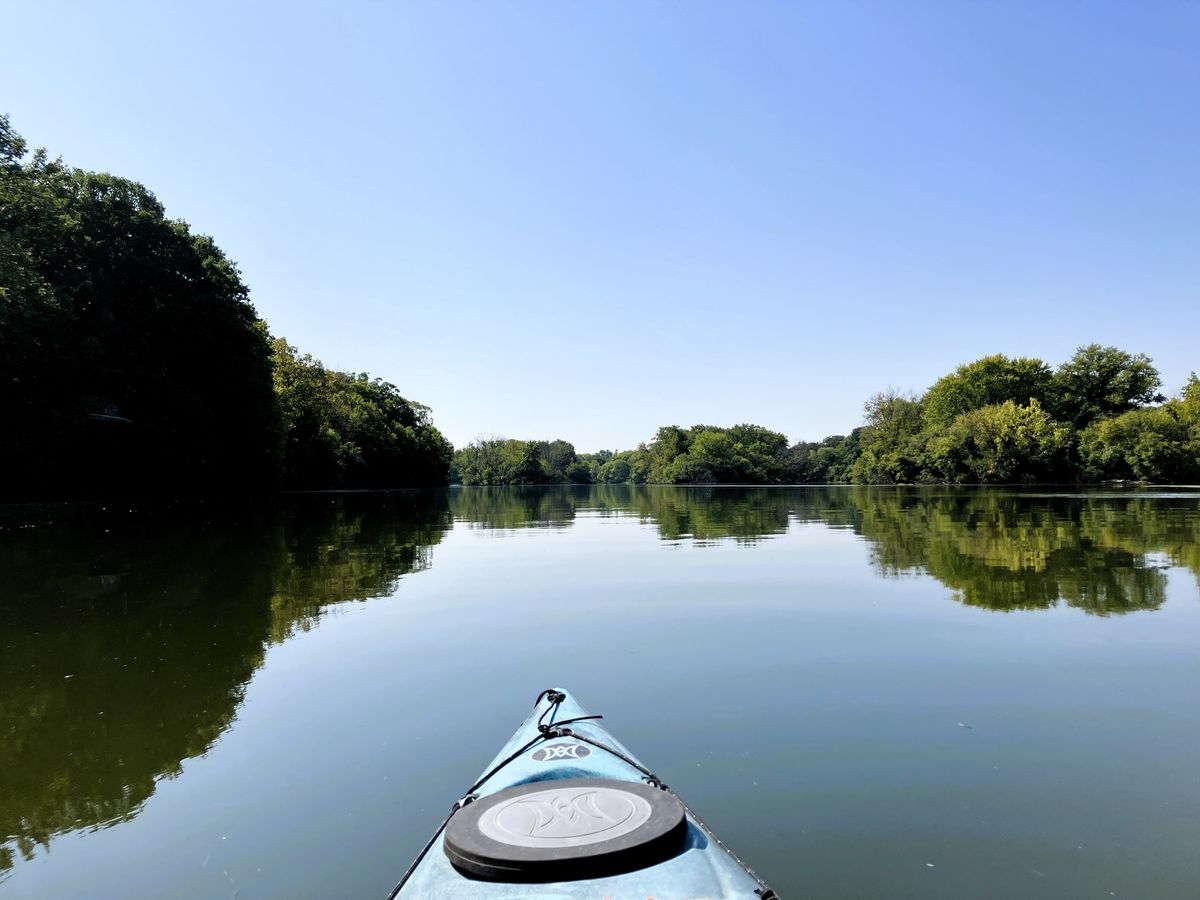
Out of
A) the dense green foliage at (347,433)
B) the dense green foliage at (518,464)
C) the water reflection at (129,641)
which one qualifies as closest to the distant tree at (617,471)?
the dense green foliage at (518,464)

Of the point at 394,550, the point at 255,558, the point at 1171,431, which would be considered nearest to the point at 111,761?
the point at 255,558

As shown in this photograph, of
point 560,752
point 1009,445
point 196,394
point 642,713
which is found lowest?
point 642,713

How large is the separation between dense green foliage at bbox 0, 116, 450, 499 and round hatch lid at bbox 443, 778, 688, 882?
2725cm

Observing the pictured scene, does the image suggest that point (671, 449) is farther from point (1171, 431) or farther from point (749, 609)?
point (749, 609)

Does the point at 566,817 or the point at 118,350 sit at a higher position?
the point at 118,350

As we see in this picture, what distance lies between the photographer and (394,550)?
16406 millimetres

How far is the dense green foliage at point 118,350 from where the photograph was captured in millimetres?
26094

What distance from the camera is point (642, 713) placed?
5516 mm

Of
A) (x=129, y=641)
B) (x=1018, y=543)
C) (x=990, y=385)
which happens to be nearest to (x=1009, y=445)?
(x=990, y=385)

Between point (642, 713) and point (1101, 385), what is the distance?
80.1m

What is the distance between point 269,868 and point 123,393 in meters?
35.2

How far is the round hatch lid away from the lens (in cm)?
263

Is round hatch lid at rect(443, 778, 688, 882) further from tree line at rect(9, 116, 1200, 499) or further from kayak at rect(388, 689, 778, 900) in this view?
tree line at rect(9, 116, 1200, 499)

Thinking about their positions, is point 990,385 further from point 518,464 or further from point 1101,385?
point 518,464
